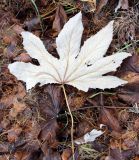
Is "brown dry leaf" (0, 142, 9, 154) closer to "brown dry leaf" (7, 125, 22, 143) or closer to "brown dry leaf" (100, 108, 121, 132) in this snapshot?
"brown dry leaf" (7, 125, 22, 143)

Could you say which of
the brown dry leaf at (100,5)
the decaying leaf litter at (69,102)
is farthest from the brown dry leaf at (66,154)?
the brown dry leaf at (100,5)

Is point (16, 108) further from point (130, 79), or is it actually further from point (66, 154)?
point (130, 79)

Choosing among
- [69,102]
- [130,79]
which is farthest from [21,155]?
[130,79]

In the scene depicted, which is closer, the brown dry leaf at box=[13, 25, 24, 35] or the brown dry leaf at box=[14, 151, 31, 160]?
the brown dry leaf at box=[14, 151, 31, 160]

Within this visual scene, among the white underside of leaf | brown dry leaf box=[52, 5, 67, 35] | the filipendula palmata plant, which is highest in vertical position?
brown dry leaf box=[52, 5, 67, 35]

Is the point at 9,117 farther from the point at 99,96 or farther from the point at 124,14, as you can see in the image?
the point at 124,14

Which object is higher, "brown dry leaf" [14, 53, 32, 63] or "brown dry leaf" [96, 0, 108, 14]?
"brown dry leaf" [96, 0, 108, 14]

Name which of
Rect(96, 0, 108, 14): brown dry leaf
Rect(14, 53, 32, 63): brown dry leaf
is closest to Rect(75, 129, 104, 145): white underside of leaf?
Rect(14, 53, 32, 63): brown dry leaf

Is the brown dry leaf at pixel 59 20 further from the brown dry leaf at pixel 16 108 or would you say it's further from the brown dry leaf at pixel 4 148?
the brown dry leaf at pixel 4 148
